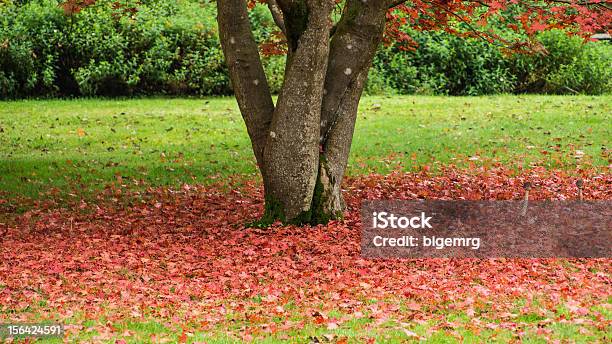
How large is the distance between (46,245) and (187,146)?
6.39m

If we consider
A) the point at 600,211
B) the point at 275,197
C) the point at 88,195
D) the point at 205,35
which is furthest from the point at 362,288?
the point at 205,35

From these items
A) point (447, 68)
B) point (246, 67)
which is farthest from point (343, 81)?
point (447, 68)

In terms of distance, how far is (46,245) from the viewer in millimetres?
9570

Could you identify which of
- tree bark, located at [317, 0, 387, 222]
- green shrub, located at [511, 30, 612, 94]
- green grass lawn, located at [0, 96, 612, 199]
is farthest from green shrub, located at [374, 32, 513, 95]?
tree bark, located at [317, 0, 387, 222]

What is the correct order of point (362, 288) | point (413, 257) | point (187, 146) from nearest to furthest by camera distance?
point (362, 288)
point (413, 257)
point (187, 146)

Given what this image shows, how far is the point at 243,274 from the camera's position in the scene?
26.9 feet

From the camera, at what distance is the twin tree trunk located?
9711mm

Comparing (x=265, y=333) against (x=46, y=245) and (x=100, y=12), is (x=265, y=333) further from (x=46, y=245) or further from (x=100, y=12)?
(x=100, y=12)

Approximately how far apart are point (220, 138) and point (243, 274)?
8581mm

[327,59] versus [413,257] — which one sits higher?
[327,59]

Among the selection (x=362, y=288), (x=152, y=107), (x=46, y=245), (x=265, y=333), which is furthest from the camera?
(x=152, y=107)

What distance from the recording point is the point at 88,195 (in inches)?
482

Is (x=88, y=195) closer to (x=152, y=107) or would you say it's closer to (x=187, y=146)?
(x=187, y=146)

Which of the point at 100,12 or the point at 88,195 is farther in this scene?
the point at 100,12
